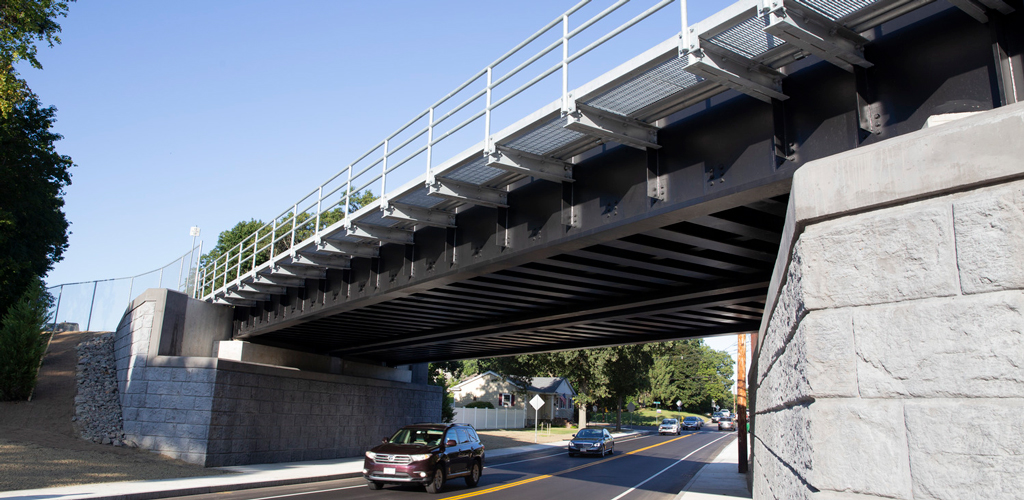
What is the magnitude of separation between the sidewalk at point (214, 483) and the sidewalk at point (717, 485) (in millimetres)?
10423

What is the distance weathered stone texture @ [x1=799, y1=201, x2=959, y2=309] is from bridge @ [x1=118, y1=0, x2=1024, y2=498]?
0.01 meters

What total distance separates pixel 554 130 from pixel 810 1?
4.29m

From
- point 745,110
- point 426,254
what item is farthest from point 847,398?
point 426,254

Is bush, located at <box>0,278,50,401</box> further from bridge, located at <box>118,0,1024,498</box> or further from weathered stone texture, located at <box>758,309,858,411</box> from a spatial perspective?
weathered stone texture, located at <box>758,309,858,411</box>

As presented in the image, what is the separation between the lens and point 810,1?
Answer: 6.21 m

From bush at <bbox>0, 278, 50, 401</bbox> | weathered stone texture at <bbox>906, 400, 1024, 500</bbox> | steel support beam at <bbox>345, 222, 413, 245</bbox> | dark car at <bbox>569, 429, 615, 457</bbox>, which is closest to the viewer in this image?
weathered stone texture at <bbox>906, 400, 1024, 500</bbox>

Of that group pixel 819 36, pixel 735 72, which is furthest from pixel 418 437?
pixel 819 36

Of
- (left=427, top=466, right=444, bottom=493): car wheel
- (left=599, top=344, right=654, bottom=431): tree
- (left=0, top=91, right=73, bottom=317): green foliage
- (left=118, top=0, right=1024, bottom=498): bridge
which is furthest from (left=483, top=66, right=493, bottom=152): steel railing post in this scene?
(left=599, top=344, right=654, bottom=431): tree

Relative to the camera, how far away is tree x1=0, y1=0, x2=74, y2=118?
18273 mm

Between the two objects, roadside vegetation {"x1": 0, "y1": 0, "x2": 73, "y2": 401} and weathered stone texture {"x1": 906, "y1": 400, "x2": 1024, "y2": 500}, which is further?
roadside vegetation {"x1": 0, "y1": 0, "x2": 73, "y2": 401}

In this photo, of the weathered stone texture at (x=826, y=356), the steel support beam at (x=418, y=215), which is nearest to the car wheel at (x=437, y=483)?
the steel support beam at (x=418, y=215)

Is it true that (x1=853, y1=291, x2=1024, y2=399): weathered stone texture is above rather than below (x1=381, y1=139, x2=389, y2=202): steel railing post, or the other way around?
below

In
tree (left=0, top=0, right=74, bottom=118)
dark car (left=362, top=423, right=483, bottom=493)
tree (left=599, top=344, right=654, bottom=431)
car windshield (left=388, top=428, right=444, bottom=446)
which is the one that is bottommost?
dark car (left=362, top=423, right=483, bottom=493)

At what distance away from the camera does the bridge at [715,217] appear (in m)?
3.12
